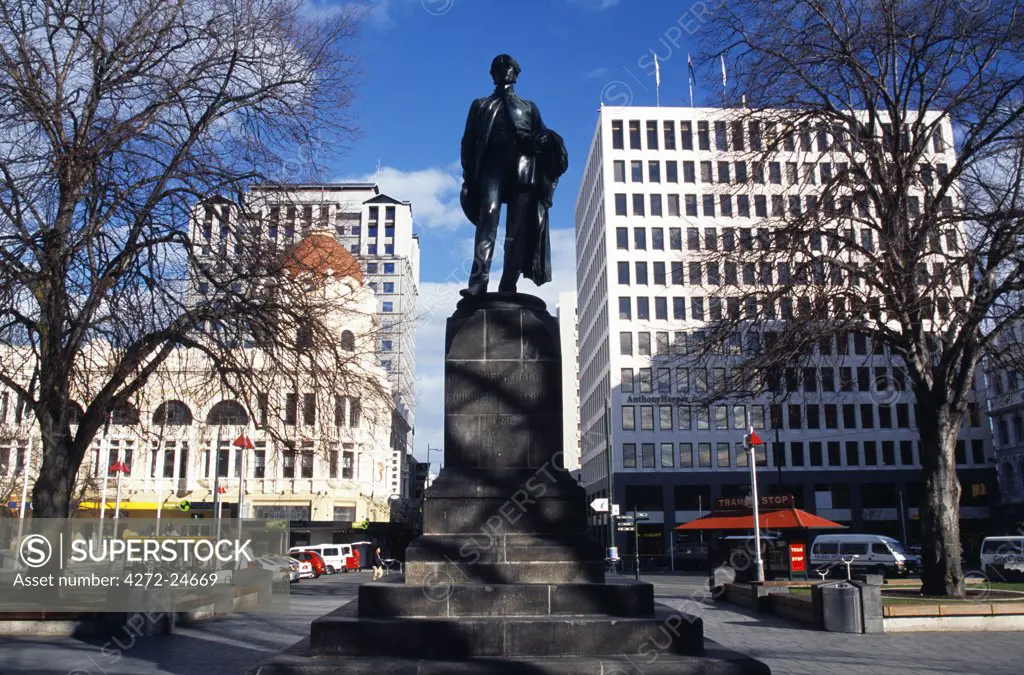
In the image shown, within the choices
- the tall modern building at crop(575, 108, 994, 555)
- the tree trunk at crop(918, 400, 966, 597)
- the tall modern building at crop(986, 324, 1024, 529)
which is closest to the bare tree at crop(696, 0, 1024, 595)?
the tree trunk at crop(918, 400, 966, 597)

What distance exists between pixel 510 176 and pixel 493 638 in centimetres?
568

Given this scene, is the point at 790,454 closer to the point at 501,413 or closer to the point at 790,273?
the point at 790,273

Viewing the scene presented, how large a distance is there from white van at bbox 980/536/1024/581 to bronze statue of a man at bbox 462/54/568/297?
30006 mm

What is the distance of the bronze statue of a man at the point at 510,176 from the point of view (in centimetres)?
1041

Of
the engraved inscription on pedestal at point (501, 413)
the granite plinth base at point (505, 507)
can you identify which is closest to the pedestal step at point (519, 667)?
the granite plinth base at point (505, 507)

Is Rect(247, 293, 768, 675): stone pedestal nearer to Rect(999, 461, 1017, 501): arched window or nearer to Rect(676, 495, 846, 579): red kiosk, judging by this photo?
Rect(676, 495, 846, 579): red kiosk

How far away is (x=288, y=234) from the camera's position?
15844mm

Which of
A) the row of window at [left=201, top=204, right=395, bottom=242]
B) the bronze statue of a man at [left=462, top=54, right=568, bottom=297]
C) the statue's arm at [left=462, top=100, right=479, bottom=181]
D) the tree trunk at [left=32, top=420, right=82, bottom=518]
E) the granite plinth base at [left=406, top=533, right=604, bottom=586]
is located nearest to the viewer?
the granite plinth base at [left=406, top=533, right=604, bottom=586]

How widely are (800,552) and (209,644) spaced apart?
1981 cm

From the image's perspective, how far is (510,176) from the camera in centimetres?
1060

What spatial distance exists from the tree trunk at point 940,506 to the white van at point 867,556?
1759 cm

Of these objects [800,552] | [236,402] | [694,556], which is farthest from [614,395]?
[236,402]

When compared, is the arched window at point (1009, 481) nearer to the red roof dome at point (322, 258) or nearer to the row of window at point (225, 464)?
the row of window at point (225, 464)

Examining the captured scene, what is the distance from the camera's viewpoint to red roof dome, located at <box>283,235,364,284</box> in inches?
603
